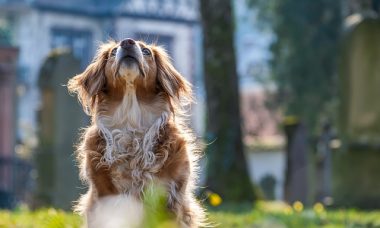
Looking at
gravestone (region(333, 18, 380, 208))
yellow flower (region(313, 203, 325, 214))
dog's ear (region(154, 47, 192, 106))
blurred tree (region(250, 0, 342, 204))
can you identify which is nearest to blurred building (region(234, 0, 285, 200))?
blurred tree (region(250, 0, 342, 204))

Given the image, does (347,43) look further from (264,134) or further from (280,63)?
(264,134)

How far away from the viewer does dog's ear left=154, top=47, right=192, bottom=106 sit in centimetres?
818

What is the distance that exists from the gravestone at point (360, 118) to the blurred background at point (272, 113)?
15 millimetres

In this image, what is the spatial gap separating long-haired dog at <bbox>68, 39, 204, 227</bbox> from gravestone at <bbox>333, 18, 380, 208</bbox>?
27.8 feet

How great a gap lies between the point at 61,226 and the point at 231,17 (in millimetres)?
13121

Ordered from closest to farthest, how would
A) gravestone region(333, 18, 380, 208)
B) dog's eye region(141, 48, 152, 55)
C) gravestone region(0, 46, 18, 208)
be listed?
dog's eye region(141, 48, 152, 55) → gravestone region(333, 18, 380, 208) → gravestone region(0, 46, 18, 208)

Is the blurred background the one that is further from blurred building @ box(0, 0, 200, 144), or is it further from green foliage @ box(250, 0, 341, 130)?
blurred building @ box(0, 0, 200, 144)

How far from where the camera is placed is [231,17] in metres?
19.0

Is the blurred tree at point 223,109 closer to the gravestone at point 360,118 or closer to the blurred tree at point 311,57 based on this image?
the gravestone at point 360,118

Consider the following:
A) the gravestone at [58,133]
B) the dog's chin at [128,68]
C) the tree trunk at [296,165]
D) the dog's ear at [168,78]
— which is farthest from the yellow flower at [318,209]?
the dog's chin at [128,68]

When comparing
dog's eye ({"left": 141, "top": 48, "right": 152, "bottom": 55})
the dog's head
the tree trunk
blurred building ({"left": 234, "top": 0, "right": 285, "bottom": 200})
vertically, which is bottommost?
blurred building ({"left": 234, "top": 0, "right": 285, "bottom": 200})

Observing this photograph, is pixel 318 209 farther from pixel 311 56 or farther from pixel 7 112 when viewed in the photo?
pixel 311 56

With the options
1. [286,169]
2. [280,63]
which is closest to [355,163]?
[286,169]

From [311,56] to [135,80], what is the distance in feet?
90.9
